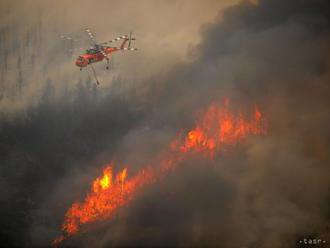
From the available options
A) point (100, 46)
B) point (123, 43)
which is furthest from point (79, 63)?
point (123, 43)

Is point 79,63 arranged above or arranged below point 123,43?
below

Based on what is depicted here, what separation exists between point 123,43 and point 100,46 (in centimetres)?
1093

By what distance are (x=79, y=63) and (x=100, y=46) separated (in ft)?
30.4

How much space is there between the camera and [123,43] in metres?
145

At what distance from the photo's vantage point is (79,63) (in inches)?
5418

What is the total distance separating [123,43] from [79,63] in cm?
1796

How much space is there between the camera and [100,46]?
136750 millimetres

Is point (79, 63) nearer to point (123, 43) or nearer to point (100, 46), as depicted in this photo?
point (100, 46)
